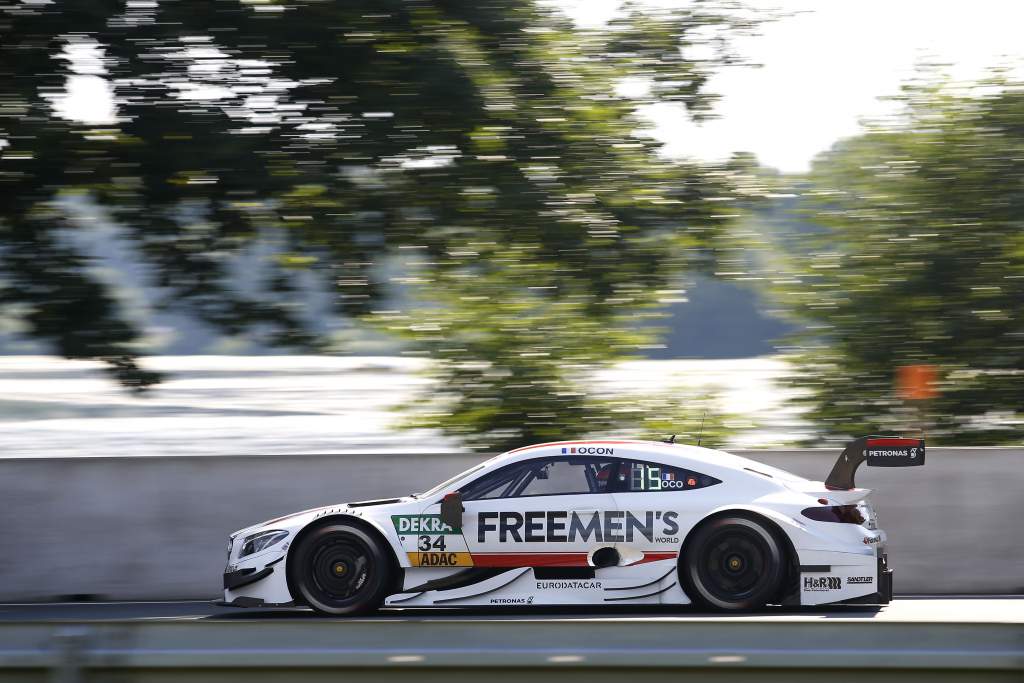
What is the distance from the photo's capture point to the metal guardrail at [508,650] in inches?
128

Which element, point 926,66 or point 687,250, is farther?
point 926,66

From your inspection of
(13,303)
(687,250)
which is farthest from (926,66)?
→ (13,303)

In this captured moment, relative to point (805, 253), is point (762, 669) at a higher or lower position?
lower

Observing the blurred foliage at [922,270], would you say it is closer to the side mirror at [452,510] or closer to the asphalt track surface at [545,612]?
the asphalt track surface at [545,612]

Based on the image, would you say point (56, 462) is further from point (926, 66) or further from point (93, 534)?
point (926, 66)

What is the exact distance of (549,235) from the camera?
1458 centimetres

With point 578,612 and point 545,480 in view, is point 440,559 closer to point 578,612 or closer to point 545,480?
point 545,480

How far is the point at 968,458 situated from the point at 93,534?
7.32m

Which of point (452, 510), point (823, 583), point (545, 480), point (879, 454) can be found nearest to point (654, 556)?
point (545, 480)

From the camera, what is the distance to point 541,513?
8.27m

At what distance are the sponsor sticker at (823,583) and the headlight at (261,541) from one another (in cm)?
362

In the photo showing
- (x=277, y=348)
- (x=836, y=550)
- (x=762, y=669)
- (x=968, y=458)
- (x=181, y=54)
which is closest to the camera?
(x=762, y=669)

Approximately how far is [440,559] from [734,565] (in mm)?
2014

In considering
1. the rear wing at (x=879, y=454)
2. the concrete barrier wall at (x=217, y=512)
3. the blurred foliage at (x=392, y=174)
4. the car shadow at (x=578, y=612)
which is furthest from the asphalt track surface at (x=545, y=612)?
the blurred foliage at (x=392, y=174)
